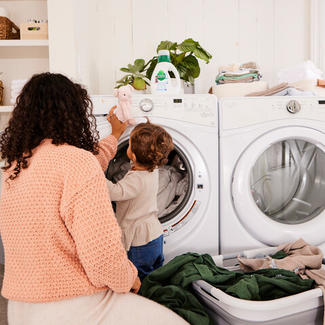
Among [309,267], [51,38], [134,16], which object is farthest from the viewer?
[134,16]

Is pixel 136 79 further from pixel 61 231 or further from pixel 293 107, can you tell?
pixel 61 231

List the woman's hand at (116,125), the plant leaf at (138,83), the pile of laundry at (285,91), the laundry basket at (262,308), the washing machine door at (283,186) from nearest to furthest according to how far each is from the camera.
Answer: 1. the laundry basket at (262,308)
2. the woman's hand at (116,125)
3. the washing machine door at (283,186)
4. the pile of laundry at (285,91)
5. the plant leaf at (138,83)

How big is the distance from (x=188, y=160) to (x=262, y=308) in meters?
0.74

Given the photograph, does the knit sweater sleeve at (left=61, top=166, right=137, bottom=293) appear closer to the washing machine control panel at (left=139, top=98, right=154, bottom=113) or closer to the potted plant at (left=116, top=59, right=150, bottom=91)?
the washing machine control panel at (left=139, top=98, right=154, bottom=113)

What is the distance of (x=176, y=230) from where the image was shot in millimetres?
1619

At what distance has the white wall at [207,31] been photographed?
2537 millimetres

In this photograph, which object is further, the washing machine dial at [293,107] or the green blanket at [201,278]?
the washing machine dial at [293,107]

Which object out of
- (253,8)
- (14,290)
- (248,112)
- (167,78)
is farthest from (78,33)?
(14,290)

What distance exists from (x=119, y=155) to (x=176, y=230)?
1.50ft

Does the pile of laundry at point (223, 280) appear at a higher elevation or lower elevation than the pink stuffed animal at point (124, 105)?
lower

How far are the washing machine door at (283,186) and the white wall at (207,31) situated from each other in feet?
3.27

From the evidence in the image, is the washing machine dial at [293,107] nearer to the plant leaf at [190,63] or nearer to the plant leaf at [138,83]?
the plant leaf at [190,63]

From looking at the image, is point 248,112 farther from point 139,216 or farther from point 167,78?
point 139,216

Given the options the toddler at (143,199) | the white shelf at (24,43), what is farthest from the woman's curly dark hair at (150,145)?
the white shelf at (24,43)
